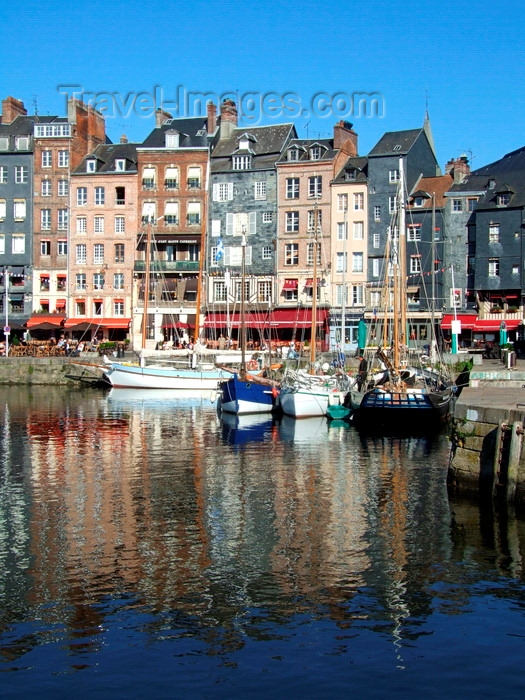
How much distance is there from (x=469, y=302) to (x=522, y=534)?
168ft

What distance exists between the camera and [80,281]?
250 ft

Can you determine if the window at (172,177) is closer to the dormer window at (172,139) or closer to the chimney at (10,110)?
the dormer window at (172,139)

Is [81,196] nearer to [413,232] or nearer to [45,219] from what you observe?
[45,219]

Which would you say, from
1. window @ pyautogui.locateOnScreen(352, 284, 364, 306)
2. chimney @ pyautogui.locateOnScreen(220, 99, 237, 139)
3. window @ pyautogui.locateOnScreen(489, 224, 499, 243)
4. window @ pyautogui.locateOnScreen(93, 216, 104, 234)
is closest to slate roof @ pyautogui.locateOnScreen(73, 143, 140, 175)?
window @ pyautogui.locateOnScreen(93, 216, 104, 234)

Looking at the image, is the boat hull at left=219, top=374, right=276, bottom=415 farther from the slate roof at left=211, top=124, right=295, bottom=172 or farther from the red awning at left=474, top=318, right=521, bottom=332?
the slate roof at left=211, top=124, right=295, bottom=172

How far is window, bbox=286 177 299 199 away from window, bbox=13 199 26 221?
2416 cm

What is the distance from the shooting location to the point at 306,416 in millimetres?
41438

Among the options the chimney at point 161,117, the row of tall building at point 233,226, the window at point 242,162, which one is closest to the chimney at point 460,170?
the row of tall building at point 233,226

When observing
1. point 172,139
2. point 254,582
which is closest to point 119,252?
point 172,139

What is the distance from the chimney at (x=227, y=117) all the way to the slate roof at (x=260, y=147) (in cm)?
58

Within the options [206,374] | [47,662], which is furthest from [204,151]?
[47,662]

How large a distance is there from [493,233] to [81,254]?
3603 centimetres

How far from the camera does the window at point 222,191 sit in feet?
245

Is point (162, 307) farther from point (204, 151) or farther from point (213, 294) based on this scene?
point (204, 151)
